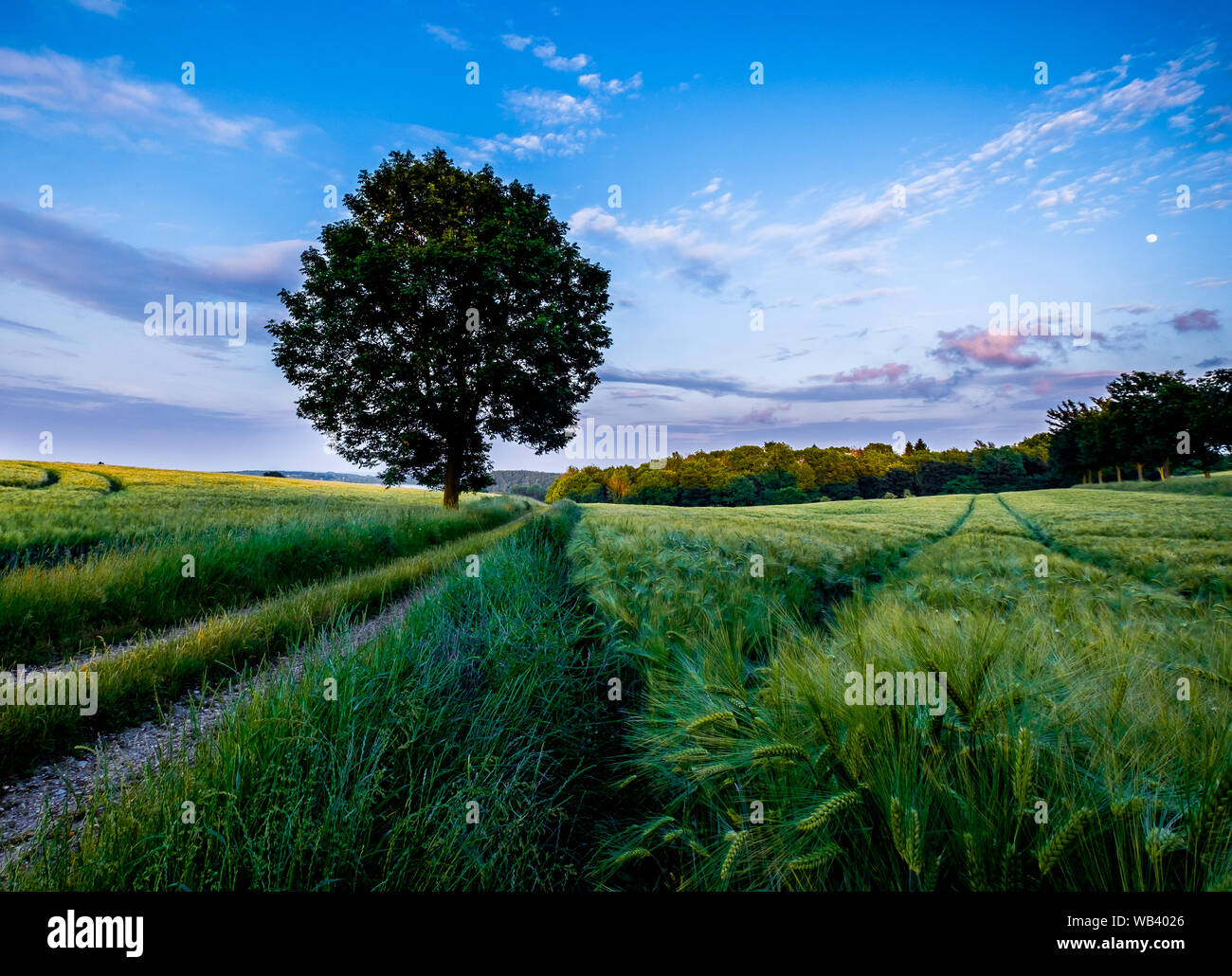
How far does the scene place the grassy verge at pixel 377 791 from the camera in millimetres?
1493

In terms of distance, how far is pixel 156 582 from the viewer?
6.53 m

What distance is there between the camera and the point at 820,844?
1.49 m

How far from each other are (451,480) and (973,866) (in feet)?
72.2

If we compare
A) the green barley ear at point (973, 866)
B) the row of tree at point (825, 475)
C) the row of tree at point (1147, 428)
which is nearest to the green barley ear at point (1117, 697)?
the green barley ear at point (973, 866)

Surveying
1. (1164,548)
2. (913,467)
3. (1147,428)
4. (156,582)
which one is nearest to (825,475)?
(913,467)

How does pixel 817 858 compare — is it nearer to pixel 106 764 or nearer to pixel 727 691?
pixel 727 691

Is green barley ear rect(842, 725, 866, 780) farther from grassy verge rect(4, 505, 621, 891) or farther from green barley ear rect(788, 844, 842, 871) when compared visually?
grassy verge rect(4, 505, 621, 891)

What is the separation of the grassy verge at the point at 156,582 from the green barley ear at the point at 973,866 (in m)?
6.85

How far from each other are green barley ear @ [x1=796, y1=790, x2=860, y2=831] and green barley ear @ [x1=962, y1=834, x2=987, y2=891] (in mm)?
273

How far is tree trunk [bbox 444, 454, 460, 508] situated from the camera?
21.2 m

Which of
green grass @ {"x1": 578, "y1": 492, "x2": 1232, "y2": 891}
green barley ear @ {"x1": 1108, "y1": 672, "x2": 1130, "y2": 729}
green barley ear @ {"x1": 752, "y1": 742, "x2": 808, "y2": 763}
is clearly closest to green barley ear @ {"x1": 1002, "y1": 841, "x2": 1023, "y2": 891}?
green grass @ {"x1": 578, "y1": 492, "x2": 1232, "y2": 891}

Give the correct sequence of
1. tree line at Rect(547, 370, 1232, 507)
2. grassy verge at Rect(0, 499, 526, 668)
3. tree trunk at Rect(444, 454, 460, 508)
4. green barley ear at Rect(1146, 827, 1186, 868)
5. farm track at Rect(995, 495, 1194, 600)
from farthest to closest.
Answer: tree line at Rect(547, 370, 1232, 507) < tree trunk at Rect(444, 454, 460, 508) < grassy verge at Rect(0, 499, 526, 668) < farm track at Rect(995, 495, 1194, 600) < green barley ear at Rect(1146, 827, 1186, 868)
